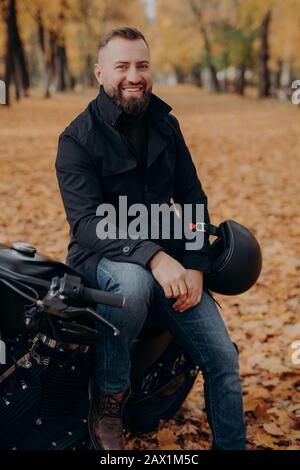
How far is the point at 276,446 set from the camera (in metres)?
3.09

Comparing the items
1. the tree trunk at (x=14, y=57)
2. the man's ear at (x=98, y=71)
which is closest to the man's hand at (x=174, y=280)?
the man's ear at (x=98, y=71)

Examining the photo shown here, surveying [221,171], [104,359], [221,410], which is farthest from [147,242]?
[221,171]

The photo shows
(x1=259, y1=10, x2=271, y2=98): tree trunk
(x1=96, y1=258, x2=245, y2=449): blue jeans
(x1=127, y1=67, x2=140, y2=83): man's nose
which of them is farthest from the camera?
(x1=259, y1=10, x2=271, y2=98): tree trunk

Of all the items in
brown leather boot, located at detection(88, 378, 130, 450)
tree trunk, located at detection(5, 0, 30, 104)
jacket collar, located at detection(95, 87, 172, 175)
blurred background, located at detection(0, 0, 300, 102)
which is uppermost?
blurred background, located at detection(0, 0, 300, 102)

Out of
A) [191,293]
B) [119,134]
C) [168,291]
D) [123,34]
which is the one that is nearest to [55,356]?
[168,291]

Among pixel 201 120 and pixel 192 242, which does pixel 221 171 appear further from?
pixel 201 120

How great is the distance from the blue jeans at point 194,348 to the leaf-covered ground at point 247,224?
1.76ft

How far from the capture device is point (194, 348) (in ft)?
8.82

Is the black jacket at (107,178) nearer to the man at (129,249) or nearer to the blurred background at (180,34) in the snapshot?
the man at (129,249)

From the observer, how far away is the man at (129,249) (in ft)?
8.17

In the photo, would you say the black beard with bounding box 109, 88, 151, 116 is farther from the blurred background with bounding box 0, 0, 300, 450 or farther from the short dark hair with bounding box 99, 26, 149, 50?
the blurred background with bounding box 0, 0, 300, 450

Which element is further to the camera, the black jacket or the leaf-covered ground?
the leaf-covered ground

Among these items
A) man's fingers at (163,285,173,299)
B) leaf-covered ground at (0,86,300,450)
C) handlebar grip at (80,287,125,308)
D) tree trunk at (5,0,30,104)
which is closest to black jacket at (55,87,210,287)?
man's fingers at (163,285,173,299)

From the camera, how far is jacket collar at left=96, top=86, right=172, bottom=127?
271 centimetres
